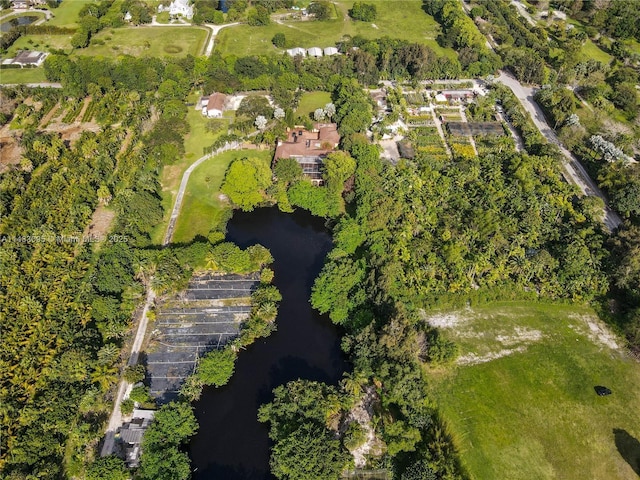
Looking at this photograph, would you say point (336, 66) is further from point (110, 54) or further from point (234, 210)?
point (110, 54)

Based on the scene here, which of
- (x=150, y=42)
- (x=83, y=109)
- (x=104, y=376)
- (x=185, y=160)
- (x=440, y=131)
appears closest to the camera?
(x=104, y=376)

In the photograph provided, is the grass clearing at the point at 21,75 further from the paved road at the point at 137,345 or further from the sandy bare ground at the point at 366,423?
the sandy bare ground at the point at 366,423

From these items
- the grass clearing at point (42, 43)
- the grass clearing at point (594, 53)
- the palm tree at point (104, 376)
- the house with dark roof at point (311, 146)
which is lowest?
the palm tree at point (104, 376)

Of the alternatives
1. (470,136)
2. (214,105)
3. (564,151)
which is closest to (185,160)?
(214,105)

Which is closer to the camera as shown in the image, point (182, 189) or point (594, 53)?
point (182, 189)

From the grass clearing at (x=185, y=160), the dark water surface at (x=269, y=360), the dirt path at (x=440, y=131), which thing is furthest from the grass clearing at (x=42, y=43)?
the dirt path at (x=440, y=131)

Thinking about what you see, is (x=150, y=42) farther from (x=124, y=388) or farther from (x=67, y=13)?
(x=124, y=388)
